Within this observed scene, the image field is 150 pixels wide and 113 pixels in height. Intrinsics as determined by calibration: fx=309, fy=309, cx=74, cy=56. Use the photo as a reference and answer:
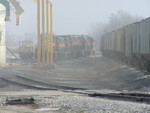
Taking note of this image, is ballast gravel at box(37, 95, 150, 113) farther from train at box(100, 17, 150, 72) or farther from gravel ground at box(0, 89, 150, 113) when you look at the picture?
train at box(100, 17, 150, 72)

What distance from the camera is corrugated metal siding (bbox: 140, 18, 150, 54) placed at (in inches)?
619

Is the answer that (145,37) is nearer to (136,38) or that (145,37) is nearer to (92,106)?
(136,38)

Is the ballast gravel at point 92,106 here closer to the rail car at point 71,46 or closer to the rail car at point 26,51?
the rail car at point 71,46

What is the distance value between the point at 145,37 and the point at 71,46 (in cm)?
2571

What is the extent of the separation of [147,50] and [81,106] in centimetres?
930

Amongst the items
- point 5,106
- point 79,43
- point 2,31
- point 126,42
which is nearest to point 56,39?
point 79,43

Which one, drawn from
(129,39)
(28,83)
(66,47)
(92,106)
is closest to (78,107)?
(92,106)

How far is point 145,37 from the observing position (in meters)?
16.4

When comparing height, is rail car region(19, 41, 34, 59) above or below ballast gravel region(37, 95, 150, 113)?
above

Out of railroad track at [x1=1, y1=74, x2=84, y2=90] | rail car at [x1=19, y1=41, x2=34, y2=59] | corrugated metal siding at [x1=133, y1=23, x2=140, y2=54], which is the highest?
corrugated metal siding at [x1=133, y1=23, x2=140, y2=54]

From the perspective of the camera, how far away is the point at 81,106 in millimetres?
7371

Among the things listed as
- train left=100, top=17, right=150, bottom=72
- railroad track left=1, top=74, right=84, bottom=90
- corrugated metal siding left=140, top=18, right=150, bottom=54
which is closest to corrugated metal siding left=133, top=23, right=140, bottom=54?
train left=100, top=17, right=150, bottom=72

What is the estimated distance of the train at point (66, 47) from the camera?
124ft

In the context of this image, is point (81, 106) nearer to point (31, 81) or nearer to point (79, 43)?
point (31, 81)
